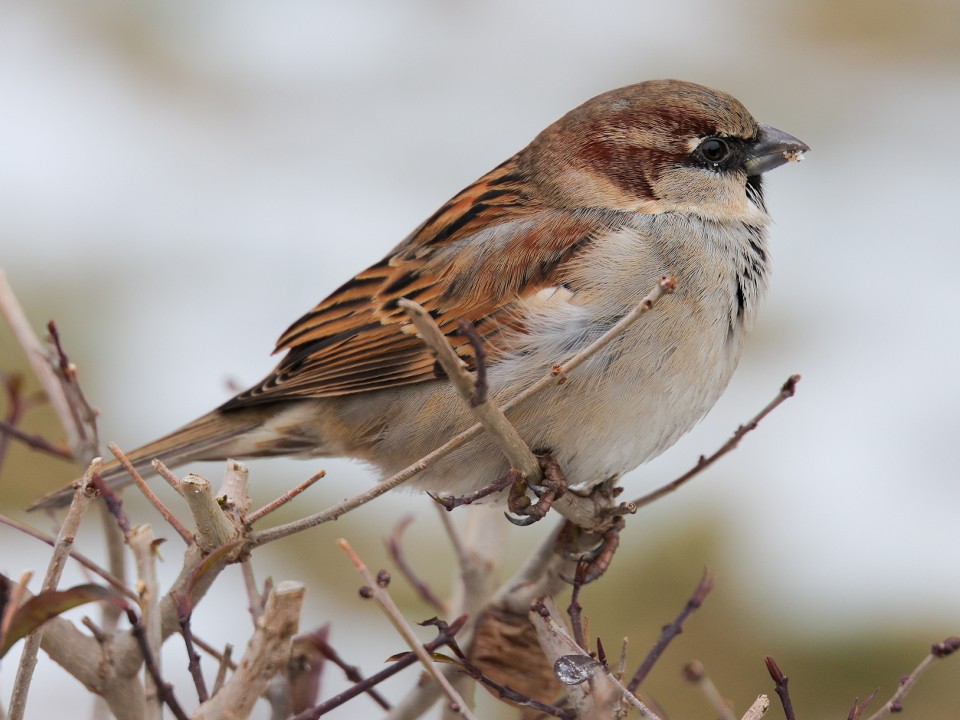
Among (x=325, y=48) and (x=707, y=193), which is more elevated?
(x=325, y=48)

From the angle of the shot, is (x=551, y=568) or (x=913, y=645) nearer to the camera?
(x=551, y=568)

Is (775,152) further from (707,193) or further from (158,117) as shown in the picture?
(158,117)

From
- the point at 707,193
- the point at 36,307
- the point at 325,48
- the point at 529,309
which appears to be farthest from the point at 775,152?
the point at 325,48

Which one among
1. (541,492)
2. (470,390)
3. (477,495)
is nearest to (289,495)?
(470,390)

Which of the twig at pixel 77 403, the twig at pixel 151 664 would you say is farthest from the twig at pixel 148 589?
the twig at pixel 77 403

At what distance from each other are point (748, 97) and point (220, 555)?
17.0 feet

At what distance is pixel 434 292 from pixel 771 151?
2.83 feet

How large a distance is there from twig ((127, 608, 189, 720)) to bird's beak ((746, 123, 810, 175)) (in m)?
1.89

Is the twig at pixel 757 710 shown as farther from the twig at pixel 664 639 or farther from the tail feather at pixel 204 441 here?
the tail feather at pixel 204 441

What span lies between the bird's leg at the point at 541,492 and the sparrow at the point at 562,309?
3.6 inches

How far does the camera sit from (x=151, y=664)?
1.62m

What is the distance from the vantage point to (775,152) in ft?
9.72

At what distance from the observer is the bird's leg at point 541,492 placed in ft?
7.89

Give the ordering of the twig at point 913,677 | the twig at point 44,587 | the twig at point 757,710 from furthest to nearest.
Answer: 1. the twig at point 913,677
2. the twig at point 757,710
3. the twig at point 44,587
